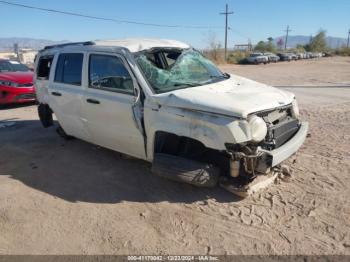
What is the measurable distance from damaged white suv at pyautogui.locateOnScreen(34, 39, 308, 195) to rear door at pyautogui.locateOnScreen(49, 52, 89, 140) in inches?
0.7

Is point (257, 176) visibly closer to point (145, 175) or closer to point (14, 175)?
point (145, 175)

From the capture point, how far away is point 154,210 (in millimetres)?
3727

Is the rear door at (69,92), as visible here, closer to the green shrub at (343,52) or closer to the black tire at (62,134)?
the black tire at (62,134)

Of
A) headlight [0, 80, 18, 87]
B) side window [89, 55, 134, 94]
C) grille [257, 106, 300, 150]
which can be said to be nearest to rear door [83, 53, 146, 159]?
side window [89, 55, 134, 94]

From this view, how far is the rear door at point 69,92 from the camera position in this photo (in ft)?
16.3

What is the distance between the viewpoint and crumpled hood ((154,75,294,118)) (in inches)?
133

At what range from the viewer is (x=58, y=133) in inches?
258

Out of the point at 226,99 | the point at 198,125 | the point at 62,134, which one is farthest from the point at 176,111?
the point at 62,134

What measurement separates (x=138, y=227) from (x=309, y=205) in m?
2.01

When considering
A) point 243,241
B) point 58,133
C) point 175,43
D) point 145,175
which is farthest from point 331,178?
point 58,133

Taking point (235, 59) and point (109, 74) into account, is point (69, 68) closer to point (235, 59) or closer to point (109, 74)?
point (109, 74)

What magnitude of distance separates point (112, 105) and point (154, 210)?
159 centimetres

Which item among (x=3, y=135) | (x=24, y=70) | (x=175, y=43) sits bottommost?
(x=3, y=135)

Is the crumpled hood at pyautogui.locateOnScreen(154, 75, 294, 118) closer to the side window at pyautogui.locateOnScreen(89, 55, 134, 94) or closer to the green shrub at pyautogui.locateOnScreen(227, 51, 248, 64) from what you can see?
the side window at pyautogui.locateOnScreen(89, 55, 134, 94)
